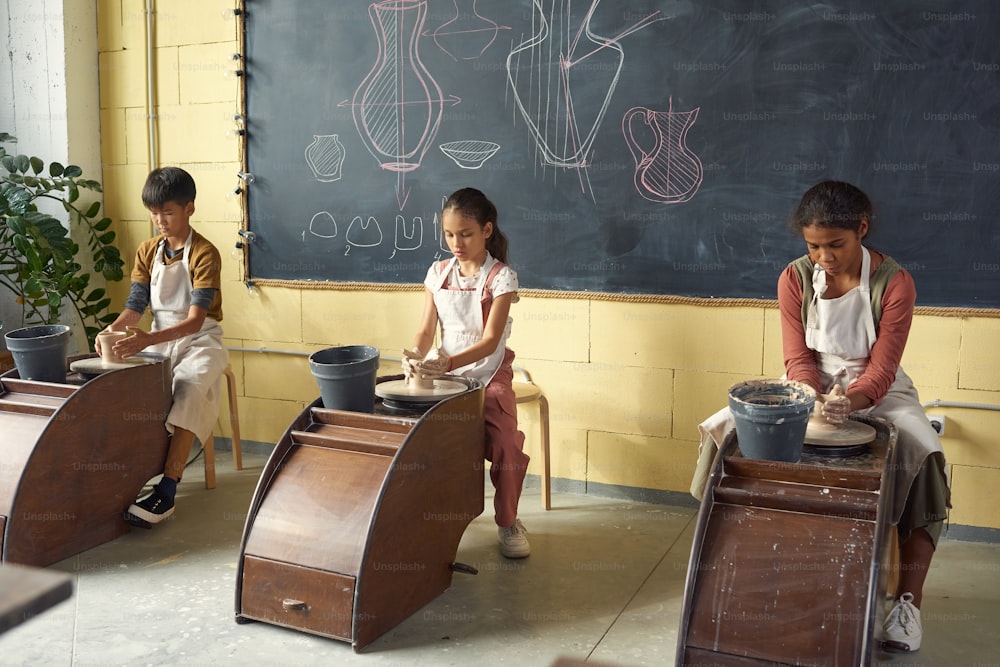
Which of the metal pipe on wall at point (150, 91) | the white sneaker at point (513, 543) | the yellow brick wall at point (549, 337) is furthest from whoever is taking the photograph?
the metal pipe on wall at point (150, 91)

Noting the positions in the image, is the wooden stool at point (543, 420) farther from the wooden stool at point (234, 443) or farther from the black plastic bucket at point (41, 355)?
the black plastic bucket at point (41, 355)

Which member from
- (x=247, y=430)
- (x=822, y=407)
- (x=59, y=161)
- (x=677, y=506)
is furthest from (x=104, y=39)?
(x=822, y=407)

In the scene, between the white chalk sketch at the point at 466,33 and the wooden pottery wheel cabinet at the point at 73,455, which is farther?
the white chalk sketch at the point at 466,33

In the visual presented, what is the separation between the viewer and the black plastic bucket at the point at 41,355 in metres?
3.14

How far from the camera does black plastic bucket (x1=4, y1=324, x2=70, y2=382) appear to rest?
3145 millimetres

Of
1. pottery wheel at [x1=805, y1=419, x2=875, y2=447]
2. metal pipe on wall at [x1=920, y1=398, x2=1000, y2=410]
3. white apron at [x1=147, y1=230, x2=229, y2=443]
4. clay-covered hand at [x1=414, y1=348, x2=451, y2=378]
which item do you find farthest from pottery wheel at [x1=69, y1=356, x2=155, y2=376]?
metal pipe on wall at [x1=920, y1=398, x2=1000, y2=410]

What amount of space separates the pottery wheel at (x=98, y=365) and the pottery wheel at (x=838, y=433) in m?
2.27

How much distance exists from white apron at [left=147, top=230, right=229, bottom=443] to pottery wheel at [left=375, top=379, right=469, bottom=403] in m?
1.00

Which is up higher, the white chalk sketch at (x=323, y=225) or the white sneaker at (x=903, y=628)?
the white chalk sketch at (x=323, y=225)

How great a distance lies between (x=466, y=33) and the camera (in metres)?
3.71

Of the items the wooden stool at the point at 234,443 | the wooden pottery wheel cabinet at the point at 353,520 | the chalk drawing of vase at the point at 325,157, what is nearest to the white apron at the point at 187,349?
the wooden stool at the point at 234,443

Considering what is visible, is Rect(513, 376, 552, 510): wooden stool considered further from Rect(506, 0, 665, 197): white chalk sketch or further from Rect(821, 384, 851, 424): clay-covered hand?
Rect(821, 384, 851, 424): clay-covered hand

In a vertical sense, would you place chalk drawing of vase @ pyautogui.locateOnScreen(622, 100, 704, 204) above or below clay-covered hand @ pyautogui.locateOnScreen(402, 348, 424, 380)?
above

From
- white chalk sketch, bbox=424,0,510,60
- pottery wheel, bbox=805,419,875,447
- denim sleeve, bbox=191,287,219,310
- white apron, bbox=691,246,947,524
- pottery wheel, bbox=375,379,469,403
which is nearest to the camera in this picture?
pottery wheel, bbox=805,419,875,447
